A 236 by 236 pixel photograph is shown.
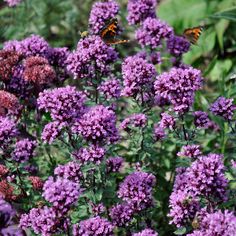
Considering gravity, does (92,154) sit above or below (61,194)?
above

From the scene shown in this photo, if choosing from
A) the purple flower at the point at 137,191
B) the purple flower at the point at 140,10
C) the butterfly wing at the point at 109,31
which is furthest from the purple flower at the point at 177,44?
the purple flower at the point at 137,191

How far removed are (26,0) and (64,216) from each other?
3.88m

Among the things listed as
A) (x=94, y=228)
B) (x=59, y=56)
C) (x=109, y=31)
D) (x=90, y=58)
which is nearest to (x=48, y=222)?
(x=94, y=228)

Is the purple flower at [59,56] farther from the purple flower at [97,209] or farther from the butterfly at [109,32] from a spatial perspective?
the purple flower at [97,209]

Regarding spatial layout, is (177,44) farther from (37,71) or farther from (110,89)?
(37,71)

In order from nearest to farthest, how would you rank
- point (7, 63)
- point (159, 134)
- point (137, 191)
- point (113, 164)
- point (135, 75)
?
1. point (137, 191)
2. point (135, 75)
3. point (113, 164)
4. point (7, 63)
5. point (159, 134)

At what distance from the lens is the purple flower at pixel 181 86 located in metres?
3.79

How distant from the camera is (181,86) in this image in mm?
3787

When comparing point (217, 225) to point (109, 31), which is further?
A: point (109, 31)

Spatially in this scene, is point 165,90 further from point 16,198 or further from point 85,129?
point 16,198

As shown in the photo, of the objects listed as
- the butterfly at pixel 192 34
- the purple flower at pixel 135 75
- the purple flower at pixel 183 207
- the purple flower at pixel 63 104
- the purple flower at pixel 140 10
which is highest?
the purple flower at pixel 140 10

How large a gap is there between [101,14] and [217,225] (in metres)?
2.20

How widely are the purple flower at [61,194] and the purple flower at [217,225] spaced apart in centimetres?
72

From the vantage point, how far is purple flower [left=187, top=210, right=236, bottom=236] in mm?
3154
